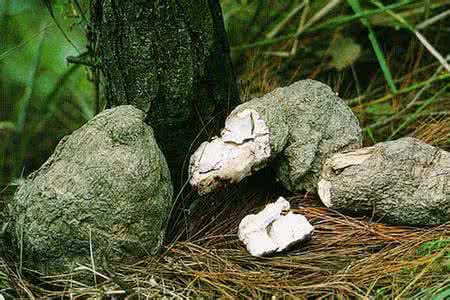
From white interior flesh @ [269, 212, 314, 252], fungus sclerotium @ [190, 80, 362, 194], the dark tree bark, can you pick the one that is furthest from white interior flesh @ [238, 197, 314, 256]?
the dark tree bark

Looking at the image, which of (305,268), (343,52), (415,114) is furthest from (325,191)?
(343,52)

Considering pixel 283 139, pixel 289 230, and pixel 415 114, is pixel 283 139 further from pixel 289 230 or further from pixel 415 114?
pixel 415 114

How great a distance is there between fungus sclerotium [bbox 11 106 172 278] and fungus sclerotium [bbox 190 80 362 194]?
13 centimetres

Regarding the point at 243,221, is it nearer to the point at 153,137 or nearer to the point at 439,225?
the point at 153,137

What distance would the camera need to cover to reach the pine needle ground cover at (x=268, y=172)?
172 cm

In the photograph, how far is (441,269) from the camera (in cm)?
168

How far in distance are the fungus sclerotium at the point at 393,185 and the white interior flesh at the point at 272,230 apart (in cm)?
12

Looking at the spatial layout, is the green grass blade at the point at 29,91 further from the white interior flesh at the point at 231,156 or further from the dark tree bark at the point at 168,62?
the white interior flesh at the point at 231,156

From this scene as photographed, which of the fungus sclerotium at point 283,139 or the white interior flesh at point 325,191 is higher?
the fungus sclerotium at point 283,139

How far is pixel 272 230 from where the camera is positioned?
1850mm

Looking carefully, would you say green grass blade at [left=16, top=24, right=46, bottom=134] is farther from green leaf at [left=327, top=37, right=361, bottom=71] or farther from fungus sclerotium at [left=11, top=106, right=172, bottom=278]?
green leaf at [left=327, top=37, right=361, bottom=71]

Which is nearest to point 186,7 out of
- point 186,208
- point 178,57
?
point 178,57

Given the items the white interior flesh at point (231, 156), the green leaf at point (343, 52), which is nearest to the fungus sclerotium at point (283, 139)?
the white interior flesh at point (231, 156)

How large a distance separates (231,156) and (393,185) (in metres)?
0.38
